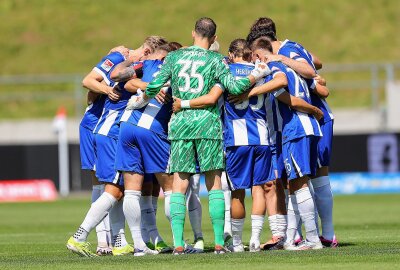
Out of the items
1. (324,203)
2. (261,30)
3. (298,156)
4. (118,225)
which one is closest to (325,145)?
(324,203)

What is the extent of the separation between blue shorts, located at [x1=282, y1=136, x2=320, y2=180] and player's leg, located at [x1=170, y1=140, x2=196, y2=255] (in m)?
1.10

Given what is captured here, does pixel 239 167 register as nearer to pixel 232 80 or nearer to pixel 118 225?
pixel 232 80

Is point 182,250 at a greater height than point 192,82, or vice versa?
point 192,82

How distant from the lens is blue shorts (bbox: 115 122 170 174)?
11961 millimetres

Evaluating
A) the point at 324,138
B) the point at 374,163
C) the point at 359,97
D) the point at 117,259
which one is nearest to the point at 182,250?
the point at 117,259

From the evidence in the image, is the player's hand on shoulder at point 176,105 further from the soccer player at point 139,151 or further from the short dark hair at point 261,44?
the short dark hair at point 261,44

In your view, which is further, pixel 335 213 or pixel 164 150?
pixel 335 213

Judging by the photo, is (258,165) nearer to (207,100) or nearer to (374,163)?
(207,100)

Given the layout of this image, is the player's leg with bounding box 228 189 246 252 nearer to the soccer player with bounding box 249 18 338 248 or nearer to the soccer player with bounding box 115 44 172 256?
the soccer player with bounding box 115 44 172 256

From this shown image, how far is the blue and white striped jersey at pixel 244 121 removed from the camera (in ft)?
39.3

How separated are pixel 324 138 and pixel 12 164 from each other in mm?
17819

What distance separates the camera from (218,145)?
11.6 m

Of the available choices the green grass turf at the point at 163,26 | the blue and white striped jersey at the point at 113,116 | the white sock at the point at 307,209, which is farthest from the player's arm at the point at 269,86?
the green grass turf at the point at 163,26

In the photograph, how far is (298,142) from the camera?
1202cm
